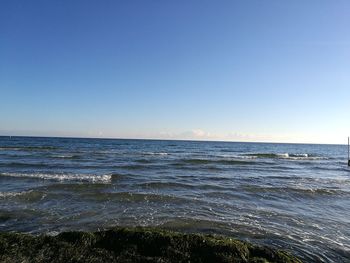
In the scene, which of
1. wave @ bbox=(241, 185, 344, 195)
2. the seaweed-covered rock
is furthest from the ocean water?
the seaweed-covered rock

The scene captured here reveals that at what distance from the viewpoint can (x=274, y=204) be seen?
13.0 meters

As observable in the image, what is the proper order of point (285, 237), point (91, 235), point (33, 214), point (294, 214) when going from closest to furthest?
point (91, 235), point (285, 237), point (33, 214), point (294, 214)

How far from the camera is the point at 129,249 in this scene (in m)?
5.82

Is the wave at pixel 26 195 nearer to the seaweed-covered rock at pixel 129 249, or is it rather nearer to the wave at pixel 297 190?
the seaweed-covered rock at pixel 129 249

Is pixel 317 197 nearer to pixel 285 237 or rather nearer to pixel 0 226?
pixel 285 237

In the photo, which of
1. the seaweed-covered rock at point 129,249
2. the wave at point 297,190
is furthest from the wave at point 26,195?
the wave at point 297,190

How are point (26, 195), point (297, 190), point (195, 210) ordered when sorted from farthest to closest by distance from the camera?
point (297, 190) < point (26, 195) < point (195, 210)

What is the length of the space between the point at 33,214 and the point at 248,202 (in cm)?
815

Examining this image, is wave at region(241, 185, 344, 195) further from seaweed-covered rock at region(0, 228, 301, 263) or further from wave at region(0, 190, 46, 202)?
seaweed-covered rock at region(0, 228, 301, 263)

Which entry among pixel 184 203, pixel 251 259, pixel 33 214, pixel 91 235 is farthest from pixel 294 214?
pixel 33 214

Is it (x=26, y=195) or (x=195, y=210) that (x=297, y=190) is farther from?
(x=26, y=195)

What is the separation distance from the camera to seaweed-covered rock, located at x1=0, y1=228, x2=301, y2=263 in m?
5.48

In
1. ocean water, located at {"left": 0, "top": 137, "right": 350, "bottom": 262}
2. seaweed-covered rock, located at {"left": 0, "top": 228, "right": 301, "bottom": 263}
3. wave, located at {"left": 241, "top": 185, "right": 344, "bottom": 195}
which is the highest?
seaweed-covered rock, located at {"left": 0, "top": 228, "right": 301, "bottom": 263}

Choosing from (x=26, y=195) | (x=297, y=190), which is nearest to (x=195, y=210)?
(x=26, y=195)
